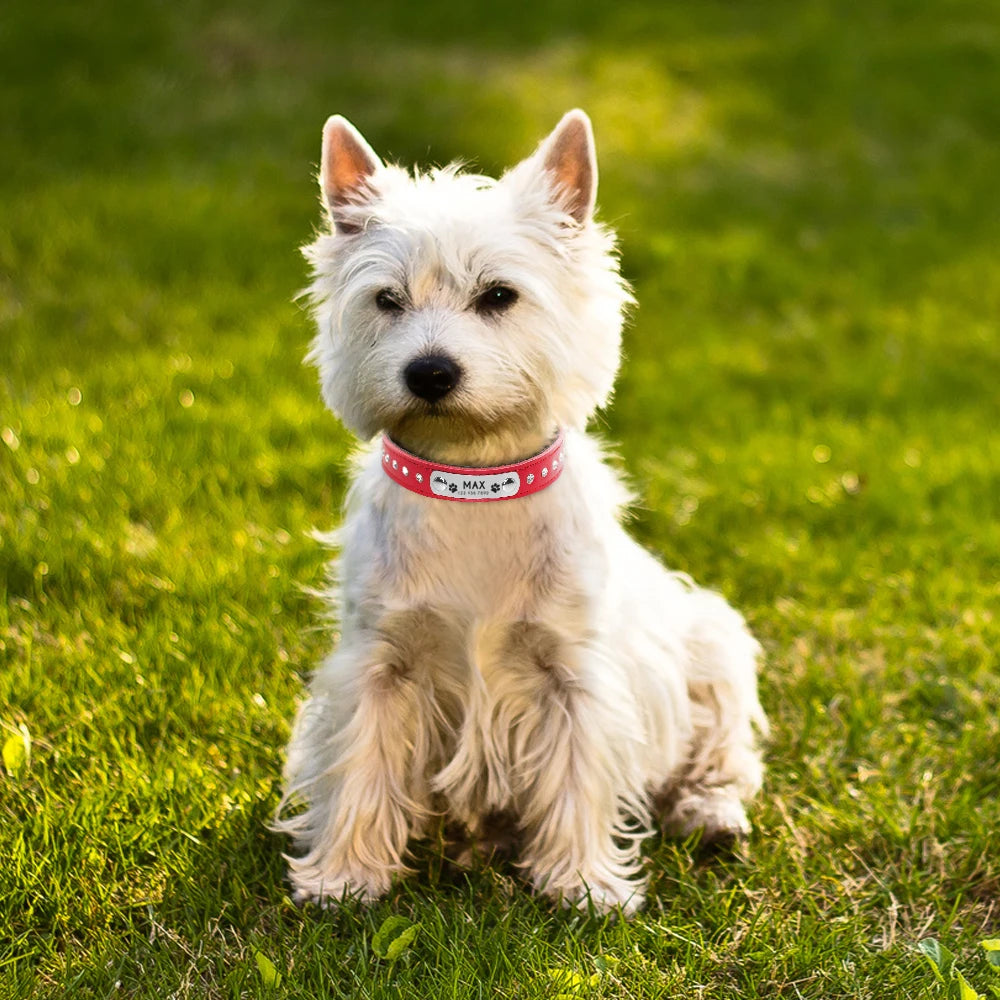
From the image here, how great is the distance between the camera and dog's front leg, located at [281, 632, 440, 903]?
3.31 metres

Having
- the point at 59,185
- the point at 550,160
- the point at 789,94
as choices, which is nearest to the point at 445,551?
the point at 550,160

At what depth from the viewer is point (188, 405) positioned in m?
5.93

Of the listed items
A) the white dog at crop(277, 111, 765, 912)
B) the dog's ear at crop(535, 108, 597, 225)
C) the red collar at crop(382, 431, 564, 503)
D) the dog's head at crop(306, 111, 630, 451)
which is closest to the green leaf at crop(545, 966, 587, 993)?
A: the white dog at crop(277, 111, 765, 912)

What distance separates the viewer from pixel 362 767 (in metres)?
3.36

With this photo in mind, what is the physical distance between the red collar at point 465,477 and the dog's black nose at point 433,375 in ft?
0.81

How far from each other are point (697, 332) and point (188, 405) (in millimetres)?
2895

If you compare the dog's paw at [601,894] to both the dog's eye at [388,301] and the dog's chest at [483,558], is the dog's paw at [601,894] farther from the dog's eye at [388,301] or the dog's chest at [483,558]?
the dog's eye at [388,301]

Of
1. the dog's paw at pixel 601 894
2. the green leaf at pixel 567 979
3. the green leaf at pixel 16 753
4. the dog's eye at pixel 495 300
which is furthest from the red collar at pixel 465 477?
the green leaf at pixel 16 753

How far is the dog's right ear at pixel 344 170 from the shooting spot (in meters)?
3.25

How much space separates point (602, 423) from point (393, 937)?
3.33 meters

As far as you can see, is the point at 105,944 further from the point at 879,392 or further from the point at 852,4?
the point at 852,4

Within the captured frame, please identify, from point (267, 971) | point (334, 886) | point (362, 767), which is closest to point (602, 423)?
point (362, 767)

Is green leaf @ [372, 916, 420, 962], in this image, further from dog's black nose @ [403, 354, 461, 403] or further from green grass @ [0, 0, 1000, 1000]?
dog's black nose @ [403, 354, 461, 403]

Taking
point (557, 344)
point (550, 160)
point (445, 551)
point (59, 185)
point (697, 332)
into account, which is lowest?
point (697, 332)
